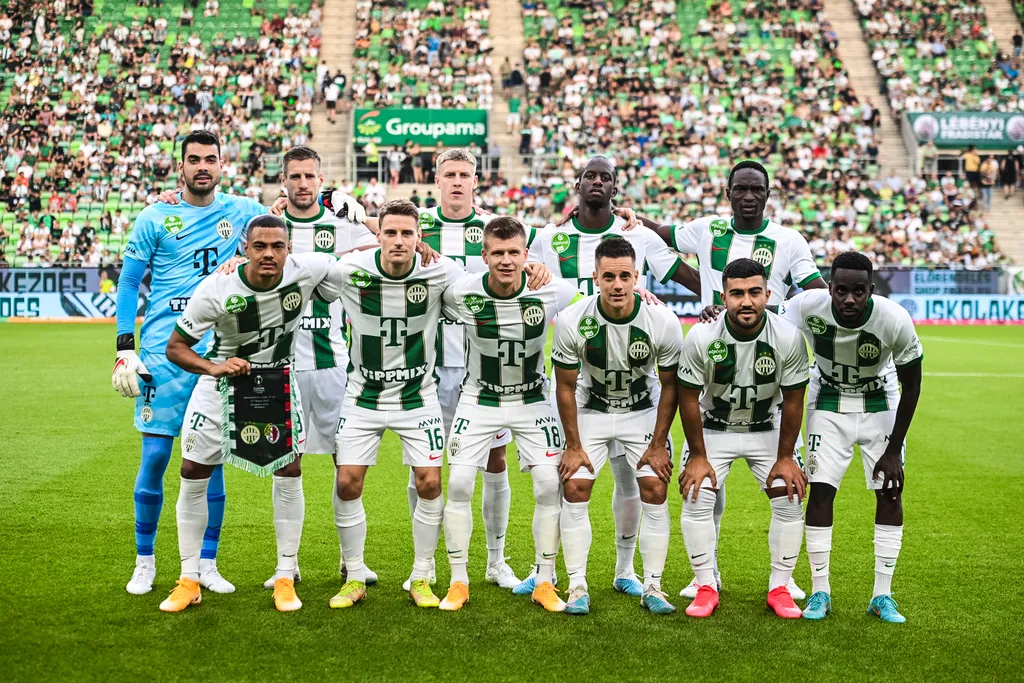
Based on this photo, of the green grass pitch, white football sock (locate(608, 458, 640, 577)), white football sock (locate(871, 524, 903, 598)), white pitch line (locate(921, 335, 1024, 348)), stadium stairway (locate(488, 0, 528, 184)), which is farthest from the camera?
stadium stairway (locate(488, 0, 528, 184))

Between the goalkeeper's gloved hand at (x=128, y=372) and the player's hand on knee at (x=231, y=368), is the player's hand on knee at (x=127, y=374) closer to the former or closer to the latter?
the goalkeeper's gloved hand at (x=128, y=372)

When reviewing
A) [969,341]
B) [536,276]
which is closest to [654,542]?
[536,276]

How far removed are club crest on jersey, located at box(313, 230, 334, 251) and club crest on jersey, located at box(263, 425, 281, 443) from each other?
4.97 ft

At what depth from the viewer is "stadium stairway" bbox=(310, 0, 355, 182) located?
32.0 metres

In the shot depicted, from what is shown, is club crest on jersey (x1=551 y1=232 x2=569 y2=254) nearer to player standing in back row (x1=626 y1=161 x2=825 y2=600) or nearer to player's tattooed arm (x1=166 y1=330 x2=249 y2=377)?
player standing in back row (x1=626 y1=161 x2=825 y2=600)

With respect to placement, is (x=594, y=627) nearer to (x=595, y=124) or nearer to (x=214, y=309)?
(x=214, y=309)

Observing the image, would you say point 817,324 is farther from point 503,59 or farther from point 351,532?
point 503,59

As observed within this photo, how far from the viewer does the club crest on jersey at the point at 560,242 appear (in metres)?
6.48

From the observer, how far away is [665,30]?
118 ft

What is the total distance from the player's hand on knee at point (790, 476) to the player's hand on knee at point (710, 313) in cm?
85

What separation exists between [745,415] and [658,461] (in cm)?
56

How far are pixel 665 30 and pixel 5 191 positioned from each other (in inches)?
882

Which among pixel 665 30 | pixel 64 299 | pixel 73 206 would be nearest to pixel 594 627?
pixel 64 299

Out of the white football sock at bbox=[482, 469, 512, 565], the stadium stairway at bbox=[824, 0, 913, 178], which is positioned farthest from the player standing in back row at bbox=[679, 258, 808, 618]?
the stadium stairway at bbox=[824, 0, 913, 178]
